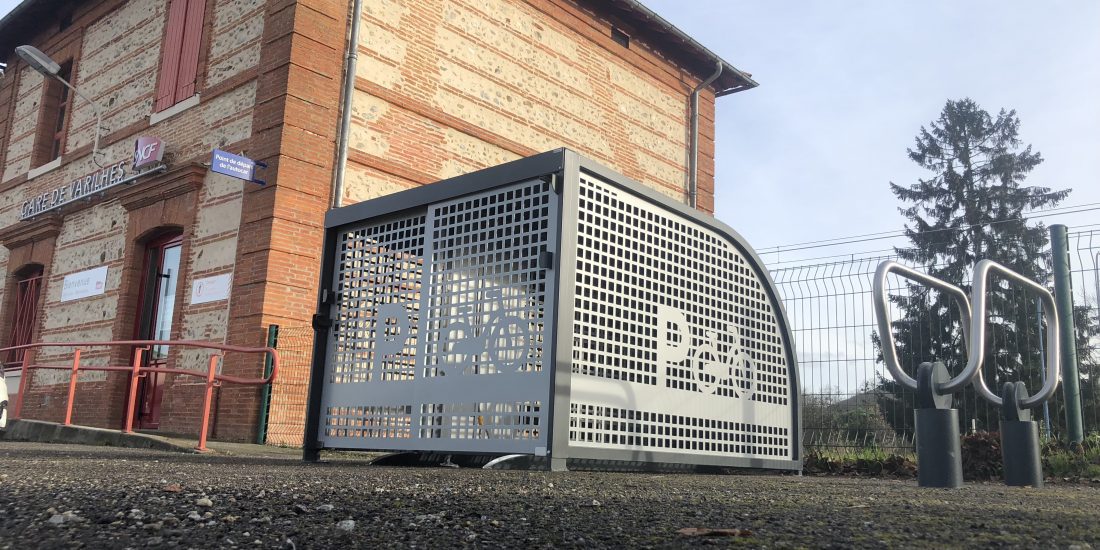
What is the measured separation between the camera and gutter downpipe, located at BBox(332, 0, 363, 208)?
10773 millimetres

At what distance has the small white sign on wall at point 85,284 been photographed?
42.6 ft

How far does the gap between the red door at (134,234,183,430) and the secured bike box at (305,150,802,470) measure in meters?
6.68

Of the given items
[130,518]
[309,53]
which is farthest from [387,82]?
[130,518]

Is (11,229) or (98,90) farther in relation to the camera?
(11,229)

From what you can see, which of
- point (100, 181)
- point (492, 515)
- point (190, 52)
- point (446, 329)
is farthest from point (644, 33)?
point (492, 515)

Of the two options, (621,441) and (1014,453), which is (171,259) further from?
(1014,453)

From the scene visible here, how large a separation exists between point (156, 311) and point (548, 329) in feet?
30.4

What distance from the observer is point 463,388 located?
5145mm

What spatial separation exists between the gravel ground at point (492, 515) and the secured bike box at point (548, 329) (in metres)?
1.17

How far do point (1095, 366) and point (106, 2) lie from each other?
15396 millimetres

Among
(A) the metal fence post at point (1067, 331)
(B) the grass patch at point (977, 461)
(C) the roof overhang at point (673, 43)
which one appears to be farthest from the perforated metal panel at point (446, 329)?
(C) the roof overhang at point (673, 43)

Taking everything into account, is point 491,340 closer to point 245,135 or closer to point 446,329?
point 446,329

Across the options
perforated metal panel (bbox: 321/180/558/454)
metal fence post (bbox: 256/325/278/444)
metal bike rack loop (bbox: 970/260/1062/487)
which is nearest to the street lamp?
metal fence post (bbox: 256/325/278/444)

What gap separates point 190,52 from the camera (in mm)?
12438
